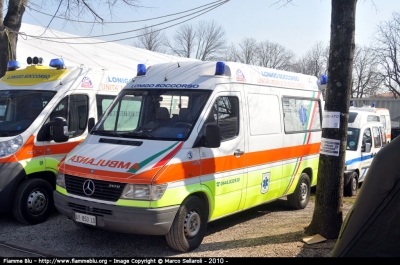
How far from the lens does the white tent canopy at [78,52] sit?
1603 centimetres

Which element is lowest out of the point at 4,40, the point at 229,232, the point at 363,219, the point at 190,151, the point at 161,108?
the point at 229,232

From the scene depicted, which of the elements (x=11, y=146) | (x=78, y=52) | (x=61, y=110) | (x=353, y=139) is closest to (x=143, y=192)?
(x=11, y=146)

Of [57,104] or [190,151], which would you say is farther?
[57,104]

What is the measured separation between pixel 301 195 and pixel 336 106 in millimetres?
3017

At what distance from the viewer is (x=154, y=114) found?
6.48 m

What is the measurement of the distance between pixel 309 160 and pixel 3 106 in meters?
5.89

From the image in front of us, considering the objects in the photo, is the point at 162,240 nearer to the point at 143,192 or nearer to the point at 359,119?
the point at 143,192

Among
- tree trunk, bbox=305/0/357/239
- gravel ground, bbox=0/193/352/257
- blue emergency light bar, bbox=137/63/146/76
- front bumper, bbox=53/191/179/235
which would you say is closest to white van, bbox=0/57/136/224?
gravel ground, bbox=0/193/352/257

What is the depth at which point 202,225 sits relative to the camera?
6043 mm

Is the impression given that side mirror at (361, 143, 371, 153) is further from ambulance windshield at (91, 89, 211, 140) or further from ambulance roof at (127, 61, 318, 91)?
ambulance windshield at (91, 89, 211, 140)

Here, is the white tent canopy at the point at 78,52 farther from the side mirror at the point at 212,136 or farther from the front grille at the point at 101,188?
the side mirror at the point at 212,136

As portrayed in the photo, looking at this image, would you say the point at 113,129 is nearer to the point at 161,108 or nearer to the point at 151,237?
the point at 161,108

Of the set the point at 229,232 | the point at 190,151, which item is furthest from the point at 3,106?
the point at 229,232

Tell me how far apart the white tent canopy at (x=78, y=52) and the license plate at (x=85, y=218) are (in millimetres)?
9352
